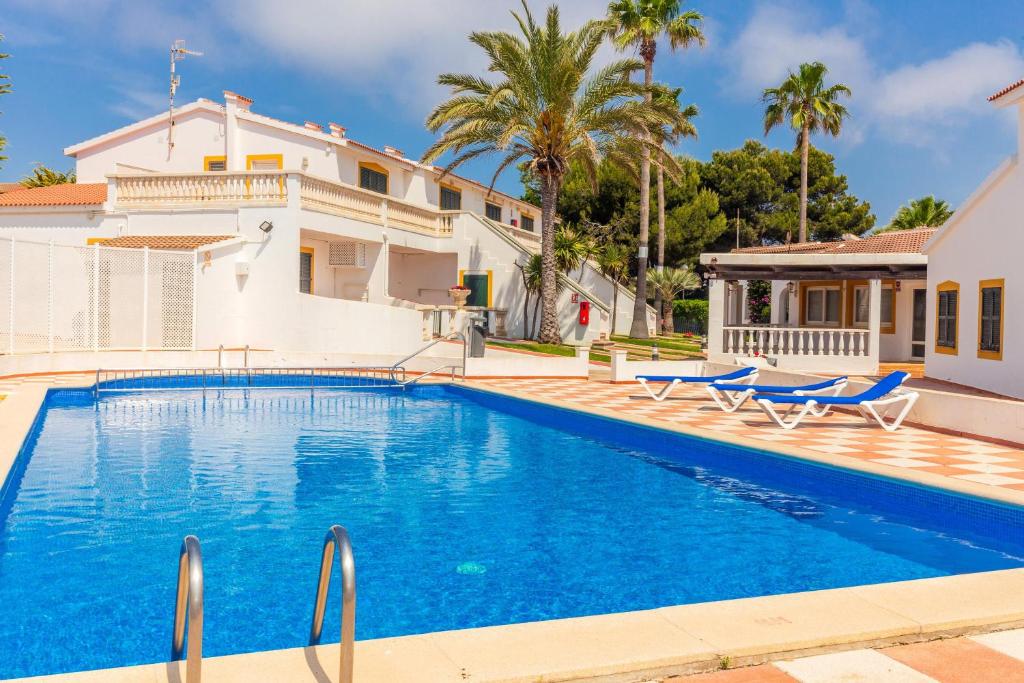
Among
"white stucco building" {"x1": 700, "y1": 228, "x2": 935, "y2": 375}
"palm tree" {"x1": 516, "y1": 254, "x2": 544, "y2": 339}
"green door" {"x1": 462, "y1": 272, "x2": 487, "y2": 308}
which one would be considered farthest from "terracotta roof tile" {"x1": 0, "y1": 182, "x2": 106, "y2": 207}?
"white stucco building" {"x1": 700, "y1": 228, "x2": 935, "y2": 375}

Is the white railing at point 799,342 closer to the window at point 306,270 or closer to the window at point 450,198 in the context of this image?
the window at point 306,270

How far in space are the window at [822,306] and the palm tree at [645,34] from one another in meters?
6.37

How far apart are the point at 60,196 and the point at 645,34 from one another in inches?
853

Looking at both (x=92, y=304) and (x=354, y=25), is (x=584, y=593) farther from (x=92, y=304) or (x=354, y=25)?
(x=354, y=25)

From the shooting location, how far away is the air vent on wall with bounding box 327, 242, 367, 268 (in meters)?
26.8

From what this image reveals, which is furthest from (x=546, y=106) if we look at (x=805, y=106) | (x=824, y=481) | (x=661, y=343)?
(x=805, y=106)

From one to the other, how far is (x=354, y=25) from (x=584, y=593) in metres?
26.4

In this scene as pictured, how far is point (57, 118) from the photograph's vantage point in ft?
125

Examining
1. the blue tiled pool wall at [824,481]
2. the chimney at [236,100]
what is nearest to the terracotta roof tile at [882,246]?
the blue tiled pool wall at [824,481]

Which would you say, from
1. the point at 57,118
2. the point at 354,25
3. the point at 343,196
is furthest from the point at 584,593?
the point at 57,118

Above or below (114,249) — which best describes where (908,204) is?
above

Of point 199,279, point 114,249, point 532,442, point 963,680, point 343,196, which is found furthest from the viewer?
point 343,196

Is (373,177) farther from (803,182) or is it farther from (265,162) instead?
(803,182)

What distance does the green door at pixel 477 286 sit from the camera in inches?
1133
